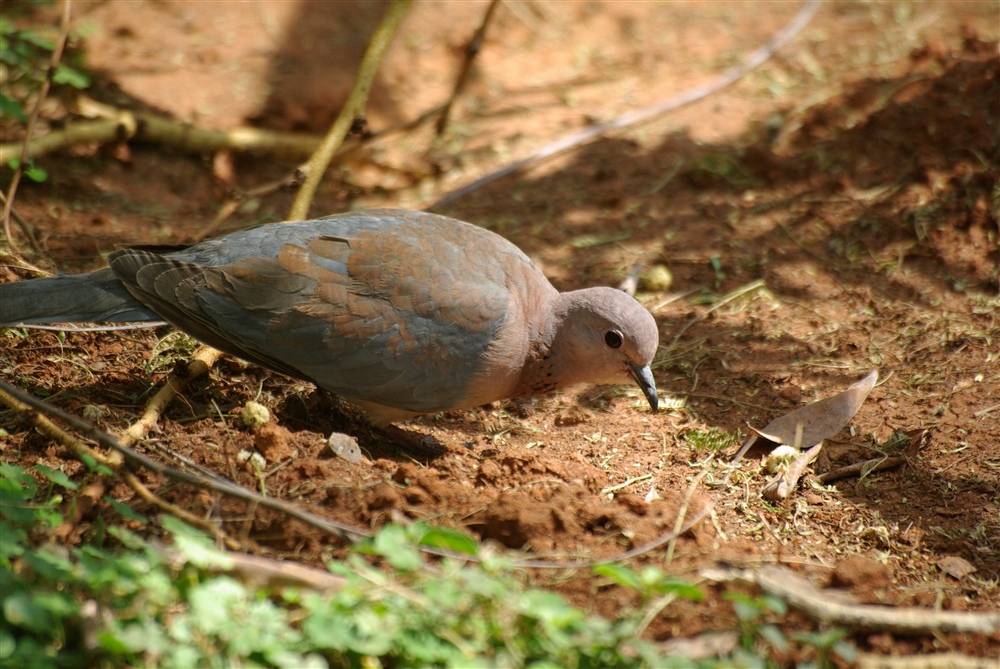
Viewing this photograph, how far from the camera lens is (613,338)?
410 centimetres

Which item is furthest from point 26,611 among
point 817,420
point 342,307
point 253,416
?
point 817,420

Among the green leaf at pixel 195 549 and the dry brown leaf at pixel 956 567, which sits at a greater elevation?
the green leaf at pixel 195 549

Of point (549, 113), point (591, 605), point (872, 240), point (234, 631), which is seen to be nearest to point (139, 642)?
point (234, 631)

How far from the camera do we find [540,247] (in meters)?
5.58

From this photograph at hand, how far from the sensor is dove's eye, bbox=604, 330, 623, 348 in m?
4.08

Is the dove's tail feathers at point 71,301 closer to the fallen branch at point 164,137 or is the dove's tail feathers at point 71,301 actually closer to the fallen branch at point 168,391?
the fallen branch at point 168,391

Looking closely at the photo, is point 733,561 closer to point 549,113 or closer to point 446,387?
point 446,387

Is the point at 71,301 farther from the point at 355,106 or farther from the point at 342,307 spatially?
the point at 355,106

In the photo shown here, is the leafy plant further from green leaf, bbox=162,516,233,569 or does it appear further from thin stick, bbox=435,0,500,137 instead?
thin stick, bbox=435,0,500,137

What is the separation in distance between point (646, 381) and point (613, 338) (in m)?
0.27

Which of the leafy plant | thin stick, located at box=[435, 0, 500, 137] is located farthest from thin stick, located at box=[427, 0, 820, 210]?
the leafy plant

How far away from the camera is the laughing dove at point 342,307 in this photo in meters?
3.82

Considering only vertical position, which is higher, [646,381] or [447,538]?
[447,538]

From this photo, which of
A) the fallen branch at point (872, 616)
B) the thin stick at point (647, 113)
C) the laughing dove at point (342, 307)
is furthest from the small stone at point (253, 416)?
the thin stick at point (647, 113)
